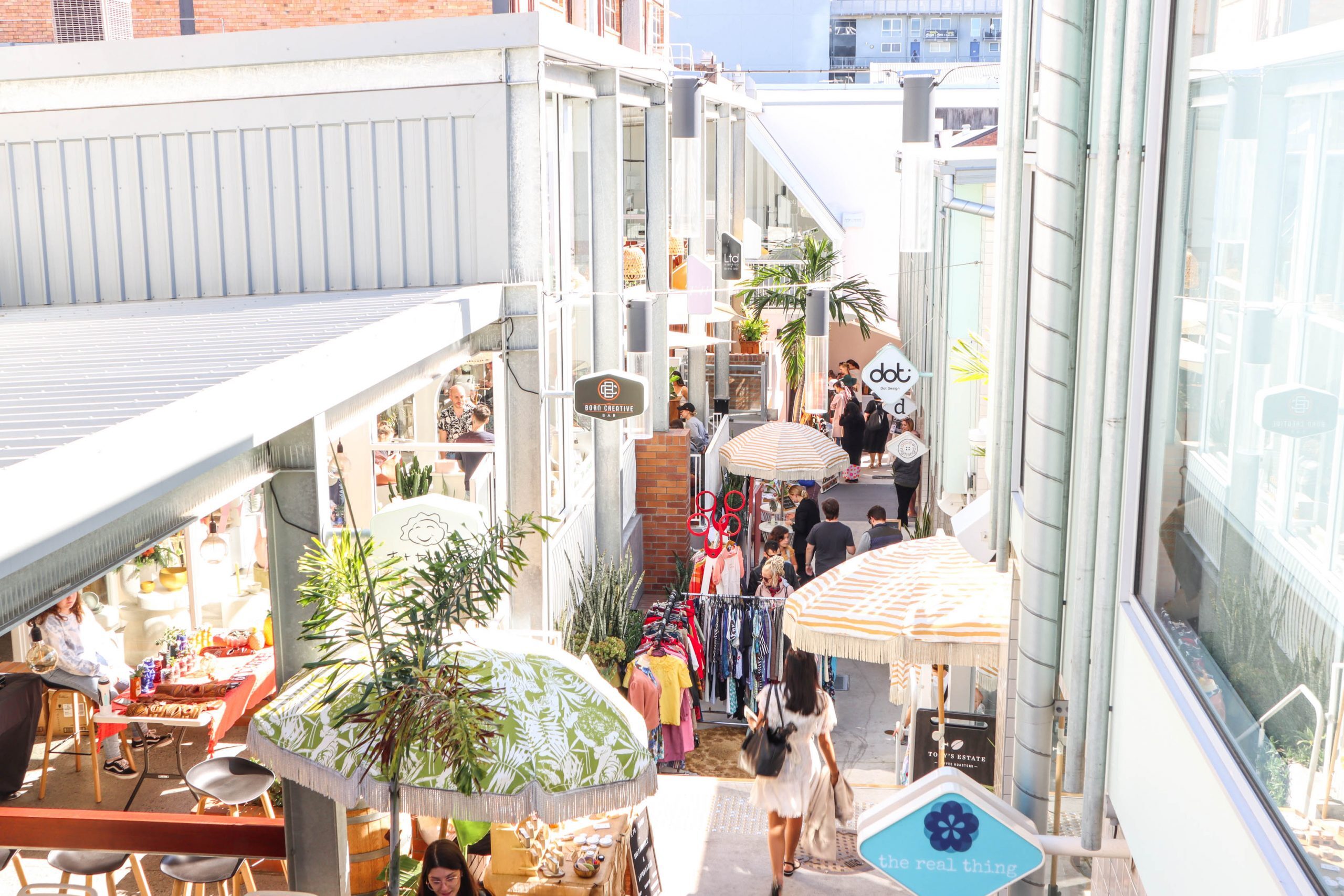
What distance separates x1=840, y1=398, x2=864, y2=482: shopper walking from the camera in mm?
16797

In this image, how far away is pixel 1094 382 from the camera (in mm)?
2945

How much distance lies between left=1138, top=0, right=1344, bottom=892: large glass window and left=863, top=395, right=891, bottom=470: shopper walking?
49.0 ft

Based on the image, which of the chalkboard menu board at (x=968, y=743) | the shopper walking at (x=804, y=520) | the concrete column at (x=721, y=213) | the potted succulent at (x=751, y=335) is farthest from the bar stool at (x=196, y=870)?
the potted succulent at (x=751, y=335)

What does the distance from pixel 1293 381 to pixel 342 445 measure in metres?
9.98

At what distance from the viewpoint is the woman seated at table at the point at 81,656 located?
7.70 metres

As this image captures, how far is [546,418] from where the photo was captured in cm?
897

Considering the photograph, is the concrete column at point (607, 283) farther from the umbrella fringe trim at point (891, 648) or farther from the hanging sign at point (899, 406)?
the umbrella fringe trim at point (891, 648)

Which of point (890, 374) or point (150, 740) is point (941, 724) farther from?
point (890, 374)

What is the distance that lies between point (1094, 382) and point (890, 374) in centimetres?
914

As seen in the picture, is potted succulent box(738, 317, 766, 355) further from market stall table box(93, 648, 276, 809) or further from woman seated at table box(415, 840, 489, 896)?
woman seated at table box(415, 840, 489, 896)

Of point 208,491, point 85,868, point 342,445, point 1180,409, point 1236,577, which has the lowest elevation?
point 85,868

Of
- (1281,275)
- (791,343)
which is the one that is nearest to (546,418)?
(1281,275)

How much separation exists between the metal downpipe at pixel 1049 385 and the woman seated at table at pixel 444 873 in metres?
2.76

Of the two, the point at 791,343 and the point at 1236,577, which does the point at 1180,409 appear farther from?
the point at 791,343
